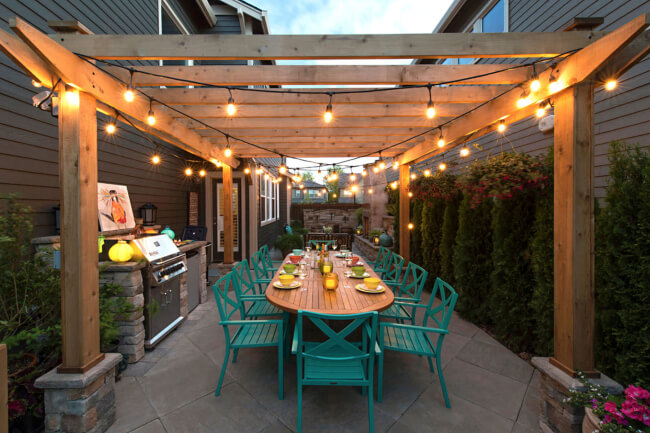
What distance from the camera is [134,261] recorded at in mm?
2881

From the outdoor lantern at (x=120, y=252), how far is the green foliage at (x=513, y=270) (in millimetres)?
4114

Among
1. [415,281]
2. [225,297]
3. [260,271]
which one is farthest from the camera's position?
[260,271]

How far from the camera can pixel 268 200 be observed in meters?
9.62

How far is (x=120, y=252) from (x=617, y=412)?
12.9 ft

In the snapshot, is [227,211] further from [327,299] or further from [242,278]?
[327,299]

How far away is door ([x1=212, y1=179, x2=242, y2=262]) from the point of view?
7039 millimetres

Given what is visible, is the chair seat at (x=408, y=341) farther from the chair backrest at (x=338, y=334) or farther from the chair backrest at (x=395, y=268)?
the chair backrest at (x=395, y=268)

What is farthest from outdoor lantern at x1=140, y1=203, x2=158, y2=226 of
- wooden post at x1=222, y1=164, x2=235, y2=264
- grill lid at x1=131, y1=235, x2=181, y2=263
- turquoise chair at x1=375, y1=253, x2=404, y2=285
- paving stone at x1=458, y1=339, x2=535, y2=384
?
paving stone at x1=458, y1=339, x2=535, y2=384

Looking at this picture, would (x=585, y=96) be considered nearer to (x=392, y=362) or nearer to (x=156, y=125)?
(x=392, y=362)

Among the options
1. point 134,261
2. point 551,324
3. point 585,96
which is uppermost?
point 585,96

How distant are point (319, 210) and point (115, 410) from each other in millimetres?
12089

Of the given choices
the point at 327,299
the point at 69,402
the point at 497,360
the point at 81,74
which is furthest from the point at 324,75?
the point at 497,360

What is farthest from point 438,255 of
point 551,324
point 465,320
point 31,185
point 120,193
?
point 31,185

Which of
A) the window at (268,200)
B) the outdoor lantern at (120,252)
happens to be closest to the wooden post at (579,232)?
the outdoor lantern at (120,252)
